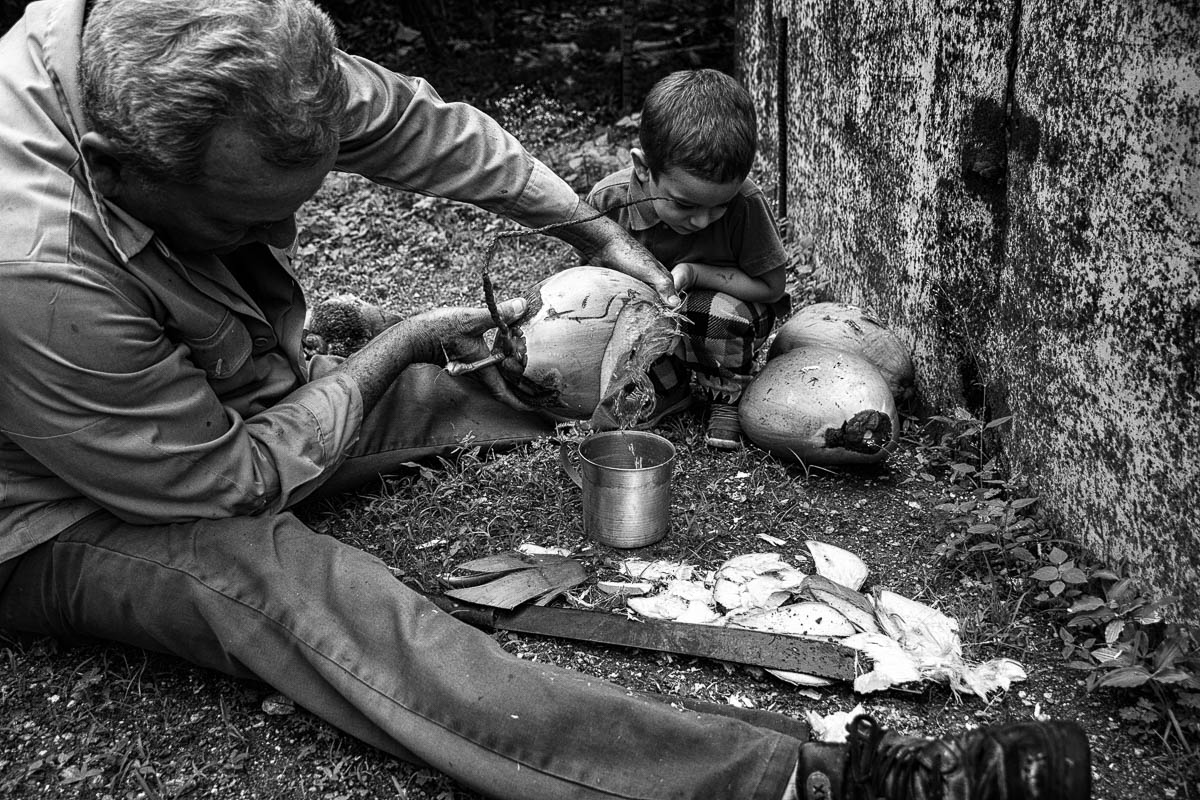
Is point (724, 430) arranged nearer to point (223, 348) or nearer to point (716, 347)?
point (716, 347)

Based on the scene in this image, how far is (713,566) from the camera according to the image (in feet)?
9.25

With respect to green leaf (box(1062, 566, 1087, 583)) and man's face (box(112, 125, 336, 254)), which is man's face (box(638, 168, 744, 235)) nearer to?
man's face (box(112, 125, 336, 254))

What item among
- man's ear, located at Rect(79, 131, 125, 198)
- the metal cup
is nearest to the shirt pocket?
man's ear, located at Rect(79, 131, 125, 198)

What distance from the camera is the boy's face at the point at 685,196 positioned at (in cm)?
308

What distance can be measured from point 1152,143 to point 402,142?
2.00m

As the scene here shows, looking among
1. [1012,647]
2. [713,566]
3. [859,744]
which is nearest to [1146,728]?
[1012,647]

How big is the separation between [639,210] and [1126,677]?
2136 mm

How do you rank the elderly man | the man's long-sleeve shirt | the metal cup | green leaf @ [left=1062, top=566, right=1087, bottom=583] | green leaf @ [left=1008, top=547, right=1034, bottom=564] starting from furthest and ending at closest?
1. the metal cup
2. green leaf @ [left=1008, top=547, right=1034, bottom=564]
3. green leaf @ [left=1062, top=566, right=1087, bottom=583]
4. the man's long-sleeve shirt
5. the elderly man

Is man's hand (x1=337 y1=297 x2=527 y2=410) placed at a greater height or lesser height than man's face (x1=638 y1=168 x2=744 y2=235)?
lesser

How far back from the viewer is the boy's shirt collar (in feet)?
11.3

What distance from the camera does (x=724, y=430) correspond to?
338cm

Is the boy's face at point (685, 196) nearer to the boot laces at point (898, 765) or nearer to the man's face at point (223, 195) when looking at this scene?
the man's face at point (223, 195)

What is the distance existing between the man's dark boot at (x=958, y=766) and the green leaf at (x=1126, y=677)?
467mm

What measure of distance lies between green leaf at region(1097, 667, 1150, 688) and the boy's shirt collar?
79.4 inches
